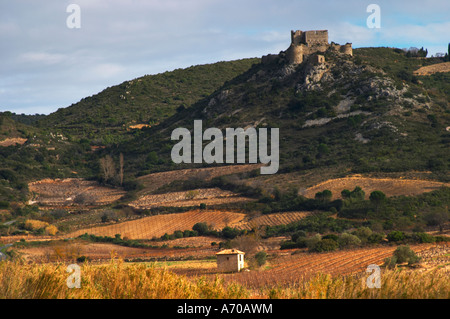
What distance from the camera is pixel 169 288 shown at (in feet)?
54.8

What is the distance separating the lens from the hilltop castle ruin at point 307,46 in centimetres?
9456

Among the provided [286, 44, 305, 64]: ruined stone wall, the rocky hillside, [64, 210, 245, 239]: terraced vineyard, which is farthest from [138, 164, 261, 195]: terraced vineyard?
[286, 44, 305, 64]: ruined stone wall

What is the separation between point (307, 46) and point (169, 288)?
272ft

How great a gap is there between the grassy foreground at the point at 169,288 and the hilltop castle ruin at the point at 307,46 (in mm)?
79677

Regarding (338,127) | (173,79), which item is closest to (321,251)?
(338,127)

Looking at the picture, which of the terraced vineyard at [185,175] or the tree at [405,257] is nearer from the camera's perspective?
the tree at [405,257]

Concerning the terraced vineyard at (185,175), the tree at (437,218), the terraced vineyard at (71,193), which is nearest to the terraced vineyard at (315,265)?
the tree at (437,218)

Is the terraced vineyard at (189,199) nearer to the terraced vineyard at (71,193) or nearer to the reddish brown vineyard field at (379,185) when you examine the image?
the terraced vineyard at (71,193)

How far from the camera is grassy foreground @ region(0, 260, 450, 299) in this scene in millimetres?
15859

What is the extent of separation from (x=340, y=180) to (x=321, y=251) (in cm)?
2600

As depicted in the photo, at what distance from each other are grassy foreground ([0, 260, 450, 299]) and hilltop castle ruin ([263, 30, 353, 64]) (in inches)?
3137

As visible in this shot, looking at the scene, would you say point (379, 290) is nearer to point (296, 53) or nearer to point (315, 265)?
point (315, 265)

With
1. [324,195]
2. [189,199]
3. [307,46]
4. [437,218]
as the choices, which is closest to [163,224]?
[189,199]
